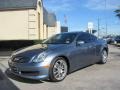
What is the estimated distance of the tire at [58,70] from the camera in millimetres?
7199

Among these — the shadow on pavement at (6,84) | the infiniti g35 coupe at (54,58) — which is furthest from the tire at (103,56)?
the shadow on pavement at (6,84)

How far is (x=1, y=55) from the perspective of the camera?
14945 mm

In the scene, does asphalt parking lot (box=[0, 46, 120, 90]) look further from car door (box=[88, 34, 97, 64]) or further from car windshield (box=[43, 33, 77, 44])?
car windshield (box=[43, 33, 77, 44])

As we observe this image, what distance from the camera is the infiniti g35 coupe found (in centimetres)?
702

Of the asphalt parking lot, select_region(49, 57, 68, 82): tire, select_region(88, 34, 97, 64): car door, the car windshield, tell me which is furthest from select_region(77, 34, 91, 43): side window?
→ select_region(49, 57, 68, 82): tire

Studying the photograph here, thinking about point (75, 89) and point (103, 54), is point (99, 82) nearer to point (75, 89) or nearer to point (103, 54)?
point (75, 89)

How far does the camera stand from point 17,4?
20188mm

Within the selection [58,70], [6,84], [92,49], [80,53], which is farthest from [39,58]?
[92,49]

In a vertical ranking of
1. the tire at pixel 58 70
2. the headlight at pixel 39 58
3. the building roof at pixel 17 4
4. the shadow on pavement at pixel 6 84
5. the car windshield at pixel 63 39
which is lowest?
the shadow on pavement at pixel 6 84

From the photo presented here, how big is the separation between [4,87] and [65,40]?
2.85 metres

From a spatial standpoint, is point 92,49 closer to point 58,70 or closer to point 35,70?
point 58,70

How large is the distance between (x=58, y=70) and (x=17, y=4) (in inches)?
546

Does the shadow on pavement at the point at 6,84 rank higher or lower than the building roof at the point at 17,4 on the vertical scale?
lower

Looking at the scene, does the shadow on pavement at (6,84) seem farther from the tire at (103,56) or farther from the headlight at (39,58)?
the tire at (103,56)
